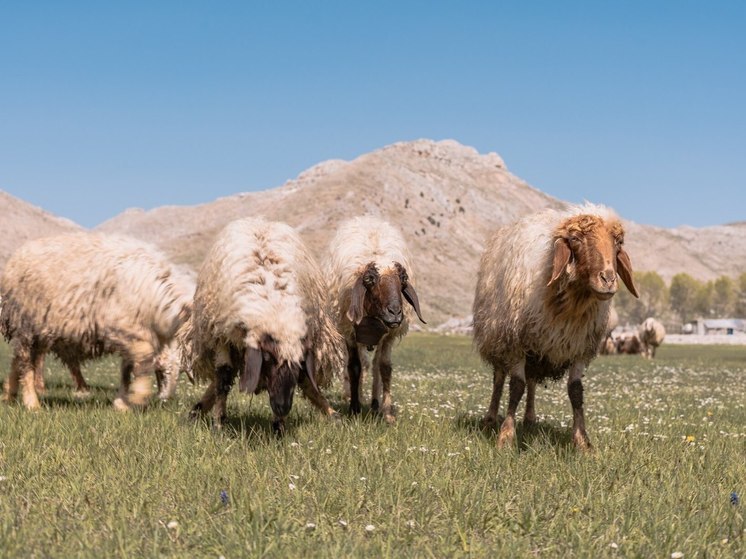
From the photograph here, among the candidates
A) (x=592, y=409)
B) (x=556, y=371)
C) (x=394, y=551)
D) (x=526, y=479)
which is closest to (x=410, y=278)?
(x=556, y=371)

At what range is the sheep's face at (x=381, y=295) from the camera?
830cm

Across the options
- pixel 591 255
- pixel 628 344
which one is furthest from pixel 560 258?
pixel 628 344

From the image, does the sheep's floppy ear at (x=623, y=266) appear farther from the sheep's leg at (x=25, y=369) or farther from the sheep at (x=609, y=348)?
the sheep at (x=609, y=348)

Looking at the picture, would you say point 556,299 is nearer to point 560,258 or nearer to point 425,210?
point 560,258

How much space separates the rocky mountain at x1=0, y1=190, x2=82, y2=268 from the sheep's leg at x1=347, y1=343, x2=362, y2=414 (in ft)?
373

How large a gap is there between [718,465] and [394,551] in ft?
12.1

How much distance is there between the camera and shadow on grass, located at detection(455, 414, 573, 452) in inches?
287

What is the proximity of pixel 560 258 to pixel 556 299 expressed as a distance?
549 mm

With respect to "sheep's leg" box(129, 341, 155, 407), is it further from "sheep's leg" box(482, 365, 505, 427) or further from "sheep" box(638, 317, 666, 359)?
"sheep" box(638, 317, 666, 359)

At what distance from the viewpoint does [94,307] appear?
29.5 ft

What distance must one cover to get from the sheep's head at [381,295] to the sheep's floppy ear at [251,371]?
80.9 inches

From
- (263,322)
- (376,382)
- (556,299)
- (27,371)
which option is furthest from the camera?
(376,382)

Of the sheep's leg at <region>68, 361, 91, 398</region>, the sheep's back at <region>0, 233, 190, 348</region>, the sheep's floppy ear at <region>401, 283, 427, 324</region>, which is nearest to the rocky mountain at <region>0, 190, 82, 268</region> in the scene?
the sheep's leg at <region>68, 361, 91, 398</region>

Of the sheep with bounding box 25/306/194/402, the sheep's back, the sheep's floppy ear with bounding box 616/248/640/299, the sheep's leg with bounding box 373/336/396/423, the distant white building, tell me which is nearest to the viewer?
the sheep's floppy ear with bounding box 616/248/640/299
